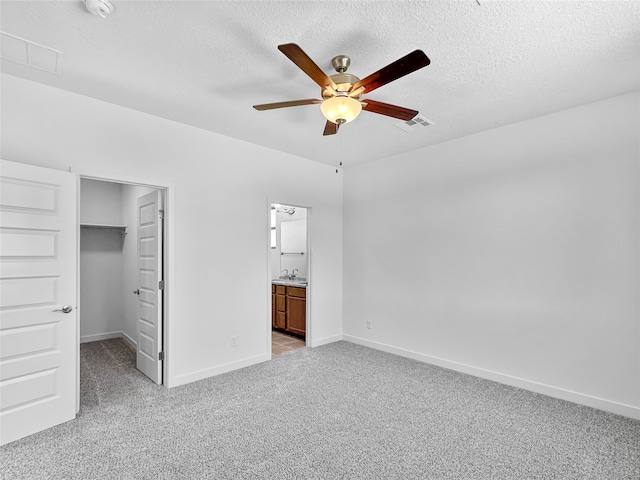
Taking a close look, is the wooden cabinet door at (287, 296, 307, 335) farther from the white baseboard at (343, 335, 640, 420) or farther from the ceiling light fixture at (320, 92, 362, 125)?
the ceiling light fixture at (320, 92, 362, 125)

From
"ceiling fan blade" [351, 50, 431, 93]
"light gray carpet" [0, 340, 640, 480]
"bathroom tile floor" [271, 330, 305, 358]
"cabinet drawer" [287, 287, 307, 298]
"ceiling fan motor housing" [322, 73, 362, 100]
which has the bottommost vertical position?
"bathroom tile floor" [271, 330, 305, 358]

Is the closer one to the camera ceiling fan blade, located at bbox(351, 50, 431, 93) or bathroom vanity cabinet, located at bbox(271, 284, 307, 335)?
ceiling fan blade, located at bbox(351, 50, 431, 93)

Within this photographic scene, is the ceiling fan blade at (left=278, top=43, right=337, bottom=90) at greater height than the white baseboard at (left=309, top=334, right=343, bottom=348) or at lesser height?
greater

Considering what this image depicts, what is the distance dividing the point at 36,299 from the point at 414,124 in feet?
12.0

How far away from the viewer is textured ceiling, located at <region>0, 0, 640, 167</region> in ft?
6.27

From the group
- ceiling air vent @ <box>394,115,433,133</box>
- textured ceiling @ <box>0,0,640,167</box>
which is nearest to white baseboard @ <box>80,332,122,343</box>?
textured ceiling @ <box>0,0,640,167</box>

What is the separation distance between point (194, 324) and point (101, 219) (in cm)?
280

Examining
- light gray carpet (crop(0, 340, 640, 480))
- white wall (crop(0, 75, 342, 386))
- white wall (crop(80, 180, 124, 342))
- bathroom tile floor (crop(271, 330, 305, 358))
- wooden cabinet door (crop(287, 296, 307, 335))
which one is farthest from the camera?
wooden cabinet door (crop(287, 296, 307, 335))

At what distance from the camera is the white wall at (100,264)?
16.8 feet

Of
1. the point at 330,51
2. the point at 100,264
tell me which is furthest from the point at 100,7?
the point at 100,264

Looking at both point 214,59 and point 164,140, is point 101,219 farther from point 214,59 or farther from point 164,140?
point 214,59

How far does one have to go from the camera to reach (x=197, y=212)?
366 cm

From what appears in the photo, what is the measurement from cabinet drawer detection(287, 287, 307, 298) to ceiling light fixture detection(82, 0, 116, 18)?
3.99 m

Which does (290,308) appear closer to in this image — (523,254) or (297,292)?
(297,292)
